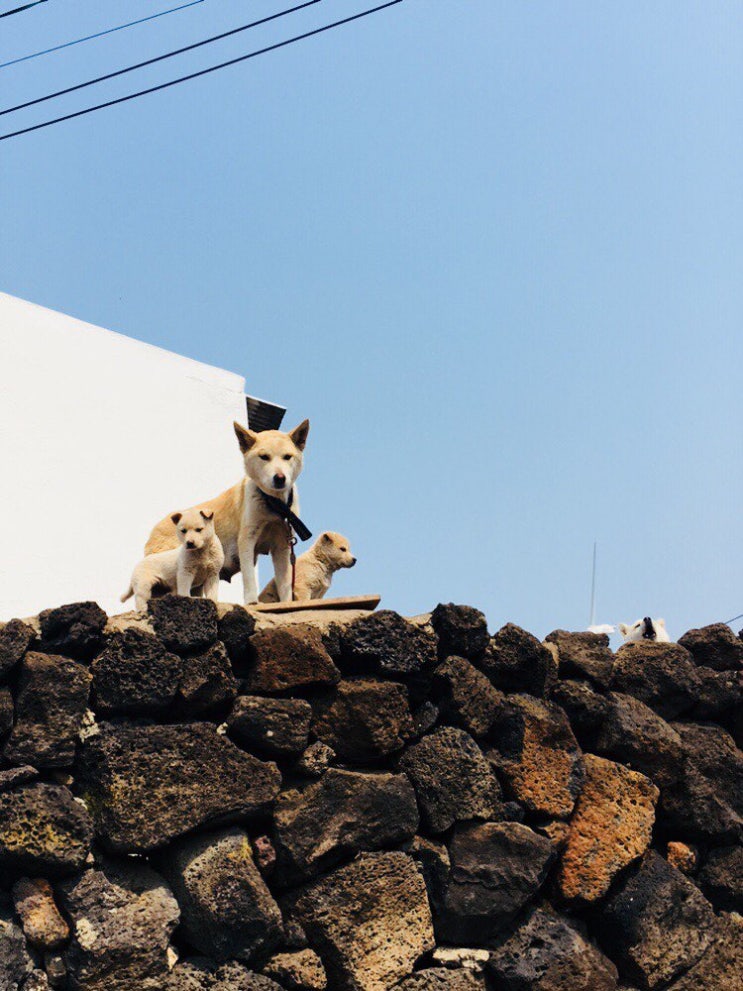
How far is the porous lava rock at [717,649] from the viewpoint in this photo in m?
6.82

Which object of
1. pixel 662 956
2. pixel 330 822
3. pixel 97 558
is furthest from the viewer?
pixel 97 558

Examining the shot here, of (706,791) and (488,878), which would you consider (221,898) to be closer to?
(488,878)

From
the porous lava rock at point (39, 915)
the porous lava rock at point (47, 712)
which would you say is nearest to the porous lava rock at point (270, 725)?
the porous lava rock at point (47, 712)

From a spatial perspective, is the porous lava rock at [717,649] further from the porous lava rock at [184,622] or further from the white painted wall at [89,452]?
the white painted wall at [89,452]

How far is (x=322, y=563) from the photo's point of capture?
7.02 meters

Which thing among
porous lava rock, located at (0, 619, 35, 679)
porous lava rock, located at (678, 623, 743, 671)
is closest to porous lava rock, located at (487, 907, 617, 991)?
porous lava rock, located at (678, 623, 743, 671)

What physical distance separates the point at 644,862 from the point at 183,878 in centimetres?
241

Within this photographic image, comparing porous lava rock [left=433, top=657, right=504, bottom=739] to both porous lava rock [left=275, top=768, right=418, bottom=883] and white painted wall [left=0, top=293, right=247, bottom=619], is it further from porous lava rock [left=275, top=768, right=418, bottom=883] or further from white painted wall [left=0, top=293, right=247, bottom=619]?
white painted wall [left=0, top=293, right=247, bottom=619]

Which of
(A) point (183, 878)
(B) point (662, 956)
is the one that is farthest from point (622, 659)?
(A) point (183, 878)

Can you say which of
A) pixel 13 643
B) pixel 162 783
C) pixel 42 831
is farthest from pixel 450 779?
pixel 13 643

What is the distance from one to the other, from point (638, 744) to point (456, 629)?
120 cm

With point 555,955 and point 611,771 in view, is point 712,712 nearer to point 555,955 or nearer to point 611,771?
point 611,771

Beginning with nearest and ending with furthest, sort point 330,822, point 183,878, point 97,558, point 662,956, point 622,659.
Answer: point 183,878 → point 330,822 → point 662,956 → point 622,659 → point 97,558

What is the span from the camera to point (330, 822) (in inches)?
216
